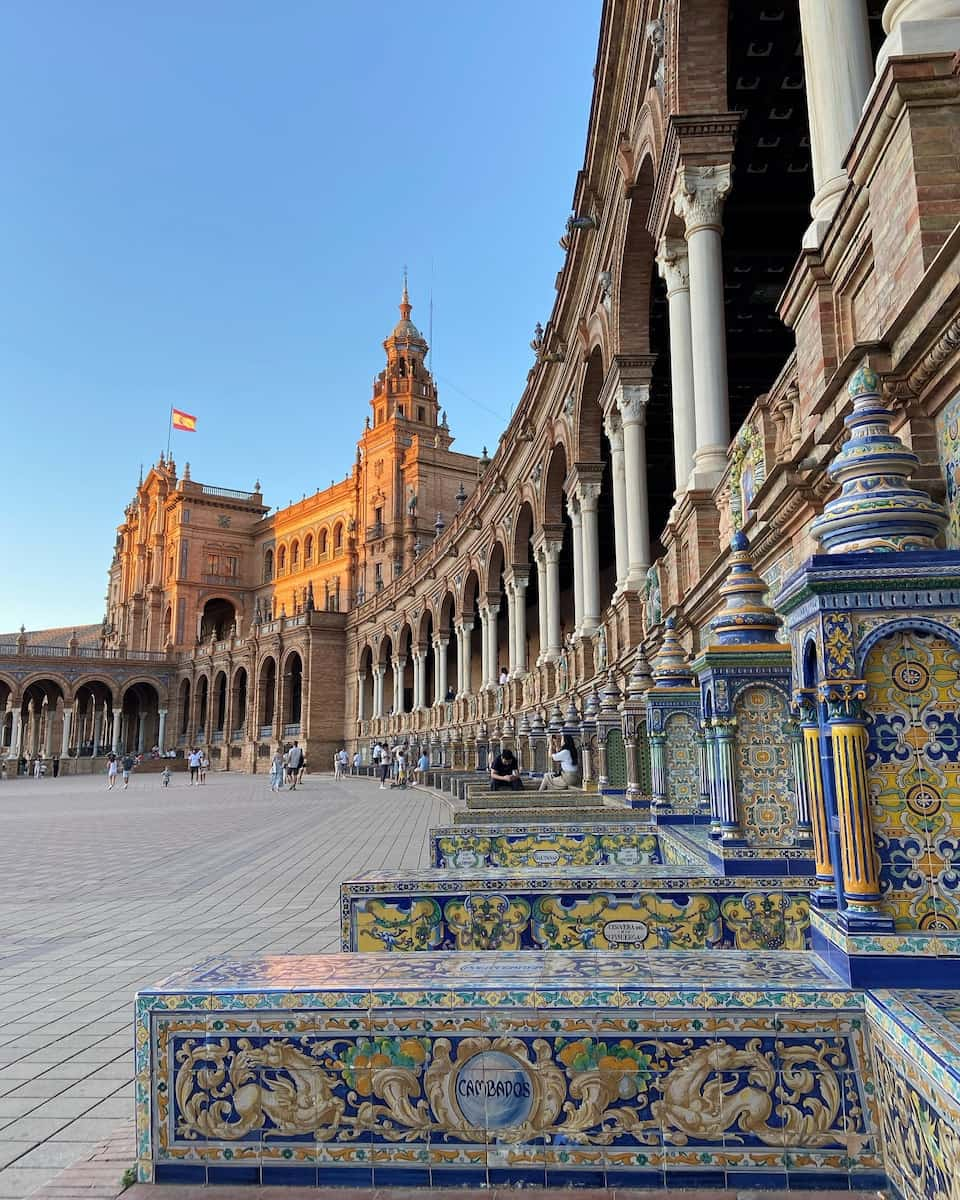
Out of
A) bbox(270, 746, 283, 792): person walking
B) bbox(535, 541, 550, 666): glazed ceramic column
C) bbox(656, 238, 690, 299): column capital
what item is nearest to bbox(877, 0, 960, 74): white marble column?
bbox(656, 238, 690, 299): column capital

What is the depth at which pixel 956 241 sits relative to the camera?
3062mm

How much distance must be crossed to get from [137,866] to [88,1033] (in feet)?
22.3

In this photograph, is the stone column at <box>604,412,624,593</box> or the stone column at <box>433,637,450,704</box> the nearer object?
the stone column at <box>604,412,624,593</box>

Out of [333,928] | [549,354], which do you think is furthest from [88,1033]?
[549,354]

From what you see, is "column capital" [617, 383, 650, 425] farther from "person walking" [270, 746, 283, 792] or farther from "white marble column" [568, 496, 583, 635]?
"person walking" [270, 746, 283, 792]

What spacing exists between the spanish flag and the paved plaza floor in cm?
6587

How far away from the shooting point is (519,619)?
2386cm

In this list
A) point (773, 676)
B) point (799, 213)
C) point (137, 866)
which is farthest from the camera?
point (799, 213)

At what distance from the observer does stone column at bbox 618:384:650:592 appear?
44.1 feet

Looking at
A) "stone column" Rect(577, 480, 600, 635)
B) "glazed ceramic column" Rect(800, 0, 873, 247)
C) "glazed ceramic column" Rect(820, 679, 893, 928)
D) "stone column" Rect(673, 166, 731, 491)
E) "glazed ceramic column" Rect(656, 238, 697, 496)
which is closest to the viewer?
"glazed ceramic column" Rect(820, 679, 893, 928)

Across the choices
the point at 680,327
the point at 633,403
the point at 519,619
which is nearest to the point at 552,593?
the point at 519,619

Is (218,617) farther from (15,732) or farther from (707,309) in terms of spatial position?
(707,309)

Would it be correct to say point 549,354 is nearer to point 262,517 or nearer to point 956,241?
point 956,241

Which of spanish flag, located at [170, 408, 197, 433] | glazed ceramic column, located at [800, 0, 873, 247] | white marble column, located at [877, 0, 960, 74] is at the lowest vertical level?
white marble column, located at [877, 0, 960, 74]
